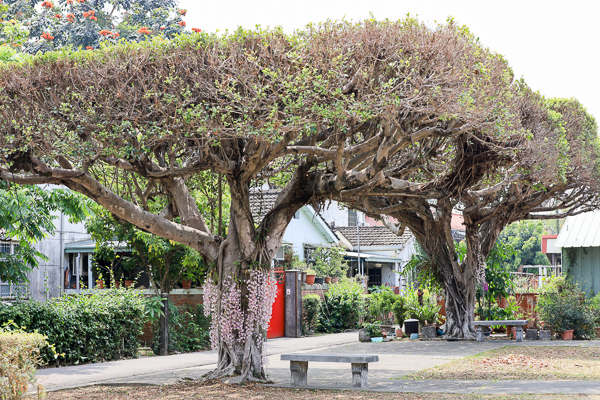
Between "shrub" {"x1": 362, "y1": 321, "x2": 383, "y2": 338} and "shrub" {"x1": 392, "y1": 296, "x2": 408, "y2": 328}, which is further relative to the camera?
"shrub" {"x1": 392, "y1": 296, "x2": 408, "y2": 328}

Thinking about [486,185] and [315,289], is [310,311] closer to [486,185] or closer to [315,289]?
[315,289]

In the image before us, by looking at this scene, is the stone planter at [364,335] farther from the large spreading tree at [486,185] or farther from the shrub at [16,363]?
the shrub at [16,363]

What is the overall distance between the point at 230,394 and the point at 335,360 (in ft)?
5.35

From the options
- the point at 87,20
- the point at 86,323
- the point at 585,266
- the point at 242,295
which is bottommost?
the point at 86,323

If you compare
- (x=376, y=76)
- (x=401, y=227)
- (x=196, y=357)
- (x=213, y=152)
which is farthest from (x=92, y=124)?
(x=401, y=227)

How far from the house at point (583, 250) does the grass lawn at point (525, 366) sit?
853cm

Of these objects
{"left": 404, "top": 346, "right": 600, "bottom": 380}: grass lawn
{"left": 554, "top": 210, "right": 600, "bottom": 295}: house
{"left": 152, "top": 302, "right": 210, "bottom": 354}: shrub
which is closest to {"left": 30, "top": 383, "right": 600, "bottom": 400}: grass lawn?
{"left": 404, "top": 346, "right": 600, "bottom": 380}: grass lawn

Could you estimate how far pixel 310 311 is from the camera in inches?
816

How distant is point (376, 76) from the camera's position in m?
9.12

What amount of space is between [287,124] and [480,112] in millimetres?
3042

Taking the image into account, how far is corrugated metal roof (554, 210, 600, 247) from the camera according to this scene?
22.0m

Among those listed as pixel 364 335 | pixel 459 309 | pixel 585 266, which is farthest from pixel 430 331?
pixel 585 266

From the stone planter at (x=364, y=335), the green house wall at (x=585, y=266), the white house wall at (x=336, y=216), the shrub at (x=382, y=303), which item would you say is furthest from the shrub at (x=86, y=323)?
the white house wall at (x=336, y=216)

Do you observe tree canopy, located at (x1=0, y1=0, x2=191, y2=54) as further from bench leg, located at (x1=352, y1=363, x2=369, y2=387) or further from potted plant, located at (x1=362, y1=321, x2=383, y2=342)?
bench leg, located at (x1=352, y1=363, x2=369, y2=387)
